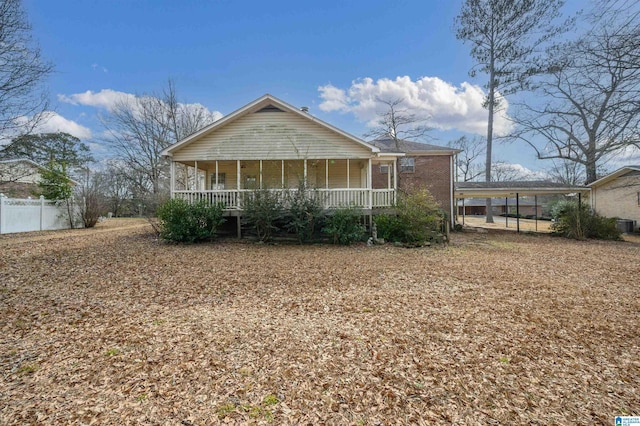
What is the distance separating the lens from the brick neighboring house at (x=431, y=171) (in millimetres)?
18625

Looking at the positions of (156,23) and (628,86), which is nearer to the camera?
(628,86)

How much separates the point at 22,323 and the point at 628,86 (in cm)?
1283

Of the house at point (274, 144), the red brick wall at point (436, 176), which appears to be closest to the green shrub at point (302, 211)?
the house at point (274, 144)

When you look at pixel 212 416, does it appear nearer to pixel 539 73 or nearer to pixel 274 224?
pixel 274 224

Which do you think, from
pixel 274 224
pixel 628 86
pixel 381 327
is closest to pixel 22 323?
pixel 381 327

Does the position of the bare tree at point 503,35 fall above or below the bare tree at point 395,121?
above

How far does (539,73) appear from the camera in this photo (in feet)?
71.3

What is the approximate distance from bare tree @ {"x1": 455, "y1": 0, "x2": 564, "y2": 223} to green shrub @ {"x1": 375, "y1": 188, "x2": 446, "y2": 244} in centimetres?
1628

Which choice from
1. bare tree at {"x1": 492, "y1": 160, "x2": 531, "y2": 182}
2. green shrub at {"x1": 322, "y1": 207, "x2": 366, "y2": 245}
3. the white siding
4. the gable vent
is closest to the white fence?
the gable vent

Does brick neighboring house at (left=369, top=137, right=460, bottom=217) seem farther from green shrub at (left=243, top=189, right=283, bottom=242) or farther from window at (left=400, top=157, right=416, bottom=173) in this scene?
green shrub at (left=243, top=189, right=283, bottom=242)

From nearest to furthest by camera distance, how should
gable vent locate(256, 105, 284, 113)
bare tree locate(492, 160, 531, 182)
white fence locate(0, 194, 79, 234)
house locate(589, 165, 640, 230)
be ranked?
gable vent locate(256, 105, 284, 113) < white fence locate(0, 194, 79, 234) < house locate(589, 165, 640, 230) < bare tree locate(492, 160, 531, 182)

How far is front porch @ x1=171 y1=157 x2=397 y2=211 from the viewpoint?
1217 cm

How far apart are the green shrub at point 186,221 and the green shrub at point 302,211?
329 cm

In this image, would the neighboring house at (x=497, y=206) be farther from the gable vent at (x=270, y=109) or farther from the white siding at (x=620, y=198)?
the gable vent at (x=270, y=109)
